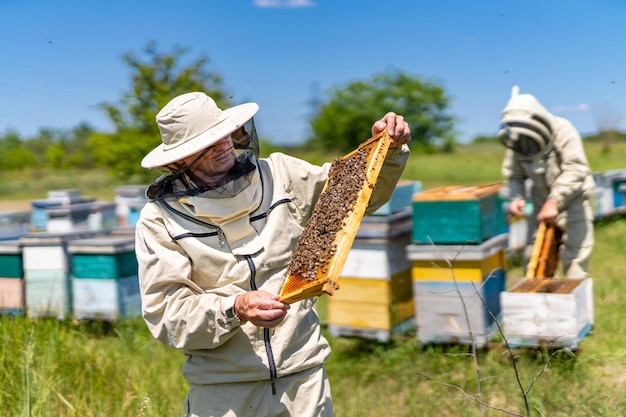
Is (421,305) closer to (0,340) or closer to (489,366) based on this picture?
(489,366)

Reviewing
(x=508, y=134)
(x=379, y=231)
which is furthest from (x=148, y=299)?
(x=508, y=134)

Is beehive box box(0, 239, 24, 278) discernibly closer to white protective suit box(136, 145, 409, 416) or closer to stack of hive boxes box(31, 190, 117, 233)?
stack of hive boxes box(31, 190, 117, 233)

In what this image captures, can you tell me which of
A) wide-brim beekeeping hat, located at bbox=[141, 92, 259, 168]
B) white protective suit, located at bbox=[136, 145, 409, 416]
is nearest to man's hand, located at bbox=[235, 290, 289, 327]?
white protective suit, located at bbox=[136, 145, 409, 416]

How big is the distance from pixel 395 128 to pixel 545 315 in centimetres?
257

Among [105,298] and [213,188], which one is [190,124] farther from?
[105,298]

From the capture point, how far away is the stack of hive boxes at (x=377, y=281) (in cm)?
542

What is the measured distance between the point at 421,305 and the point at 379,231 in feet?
2.11

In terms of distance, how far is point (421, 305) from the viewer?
5.32 metres

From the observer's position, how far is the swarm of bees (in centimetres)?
218

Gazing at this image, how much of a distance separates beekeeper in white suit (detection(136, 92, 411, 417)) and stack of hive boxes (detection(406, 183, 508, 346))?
8.85 ft

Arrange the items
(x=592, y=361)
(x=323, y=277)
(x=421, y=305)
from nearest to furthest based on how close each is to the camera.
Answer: (x=323, y=277), (x=592, y=361), (x=421, y=305)

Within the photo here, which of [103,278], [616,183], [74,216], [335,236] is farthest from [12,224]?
[616,183]

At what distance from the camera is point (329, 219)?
7.71 ft

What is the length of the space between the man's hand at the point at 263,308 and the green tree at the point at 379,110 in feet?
177
